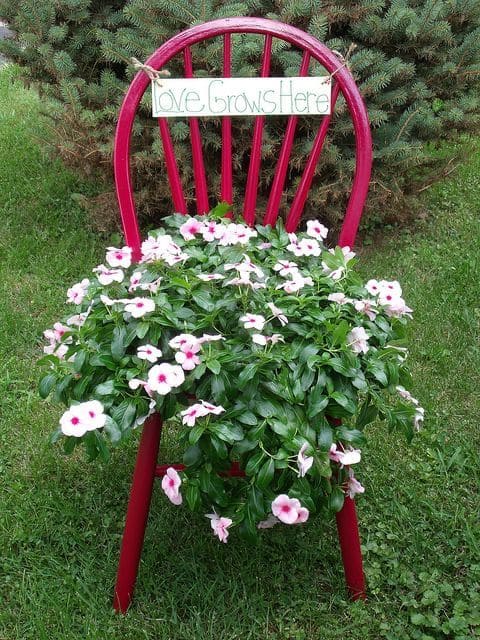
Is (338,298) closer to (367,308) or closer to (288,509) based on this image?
(367,308)

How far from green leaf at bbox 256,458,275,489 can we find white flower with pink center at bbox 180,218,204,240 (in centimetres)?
59

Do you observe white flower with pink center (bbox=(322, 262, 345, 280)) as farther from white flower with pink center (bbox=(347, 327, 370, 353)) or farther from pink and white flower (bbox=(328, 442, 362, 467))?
pink and white flower (bbox=(328, 442, 362, 467))

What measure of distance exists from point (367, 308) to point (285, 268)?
206 millimetres

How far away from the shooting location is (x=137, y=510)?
5.24ft

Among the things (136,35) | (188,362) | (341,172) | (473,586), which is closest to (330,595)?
(473,586)

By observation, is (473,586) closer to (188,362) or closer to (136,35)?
(188,362)

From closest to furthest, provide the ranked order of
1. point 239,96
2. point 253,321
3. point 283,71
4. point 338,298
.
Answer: point 253,321, point 338,298, point 239,96, point 283,71

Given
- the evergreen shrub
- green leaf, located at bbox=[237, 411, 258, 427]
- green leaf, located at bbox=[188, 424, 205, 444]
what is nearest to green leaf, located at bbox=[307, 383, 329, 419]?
green leaf, located at bbox=[237, 411, 258, 427]

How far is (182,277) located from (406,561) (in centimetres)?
98

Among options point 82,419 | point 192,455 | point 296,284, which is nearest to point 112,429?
point 82,419

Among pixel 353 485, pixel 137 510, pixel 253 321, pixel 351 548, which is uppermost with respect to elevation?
pixel 253 321

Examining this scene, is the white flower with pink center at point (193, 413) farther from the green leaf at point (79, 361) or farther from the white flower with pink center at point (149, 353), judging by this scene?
the green leaf at point (79, 361)

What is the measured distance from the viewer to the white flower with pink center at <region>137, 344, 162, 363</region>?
1.33m

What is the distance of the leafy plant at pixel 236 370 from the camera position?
1326 millimetres
